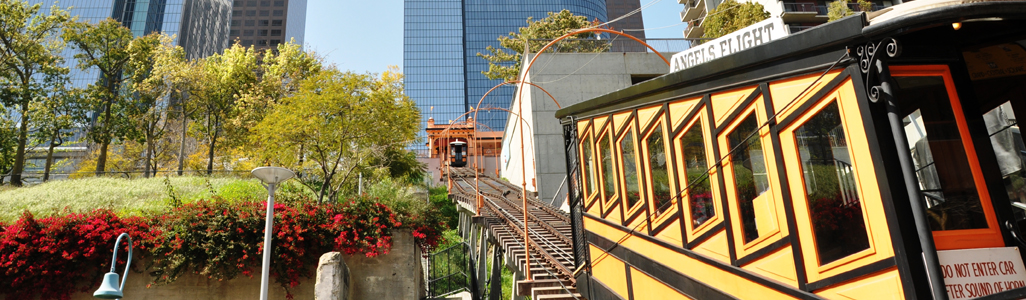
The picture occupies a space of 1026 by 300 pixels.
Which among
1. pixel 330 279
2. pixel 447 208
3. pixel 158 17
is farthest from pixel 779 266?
pixel 158 17

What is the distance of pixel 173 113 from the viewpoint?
2678 cm

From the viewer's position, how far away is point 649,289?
4.91m

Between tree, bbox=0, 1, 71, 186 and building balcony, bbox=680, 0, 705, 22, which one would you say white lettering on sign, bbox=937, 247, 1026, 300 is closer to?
tree, bbox=0, 1, 71, 186

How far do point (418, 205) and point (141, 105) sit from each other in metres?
21.1

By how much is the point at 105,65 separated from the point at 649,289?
99.5 feet

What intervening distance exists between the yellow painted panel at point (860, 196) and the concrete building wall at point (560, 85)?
20.9 m

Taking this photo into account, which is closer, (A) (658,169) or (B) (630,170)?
(A) (658,169)

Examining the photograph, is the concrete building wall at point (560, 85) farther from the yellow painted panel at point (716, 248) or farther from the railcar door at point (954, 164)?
the railcar door at point (954, 164)

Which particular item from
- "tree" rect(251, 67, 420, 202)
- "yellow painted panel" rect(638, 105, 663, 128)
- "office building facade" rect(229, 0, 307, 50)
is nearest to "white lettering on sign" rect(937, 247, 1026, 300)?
→ "yellow painted panel" rect(638, 105, 663, 128)

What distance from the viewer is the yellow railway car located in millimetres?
2395

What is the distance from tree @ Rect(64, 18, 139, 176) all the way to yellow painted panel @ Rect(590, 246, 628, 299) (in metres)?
26.8

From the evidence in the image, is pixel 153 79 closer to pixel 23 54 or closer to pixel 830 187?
pixel 23 54

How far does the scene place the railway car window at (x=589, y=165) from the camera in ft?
20.6

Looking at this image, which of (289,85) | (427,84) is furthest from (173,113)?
(427,84)
